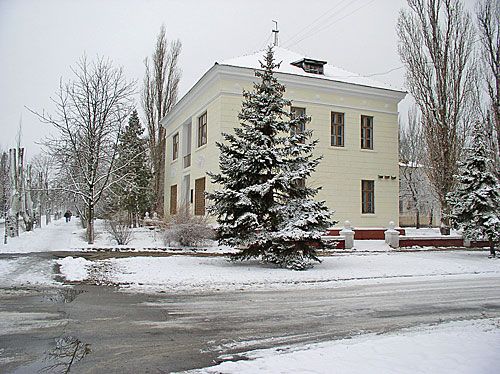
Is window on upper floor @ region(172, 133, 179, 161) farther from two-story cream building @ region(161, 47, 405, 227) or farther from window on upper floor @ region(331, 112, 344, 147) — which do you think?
window on upper floor @ region(331, 112, 344, 147)

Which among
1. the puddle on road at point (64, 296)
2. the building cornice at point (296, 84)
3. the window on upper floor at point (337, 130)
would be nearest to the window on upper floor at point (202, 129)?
the building cornice at point (296, 84)

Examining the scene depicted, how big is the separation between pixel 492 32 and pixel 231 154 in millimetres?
18157

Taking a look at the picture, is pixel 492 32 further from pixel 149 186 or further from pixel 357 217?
pixel 149 186

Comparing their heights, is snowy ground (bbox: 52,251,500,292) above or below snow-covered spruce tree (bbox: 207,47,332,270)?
below

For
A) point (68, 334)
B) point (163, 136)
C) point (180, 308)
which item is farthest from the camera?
point (163, 136)

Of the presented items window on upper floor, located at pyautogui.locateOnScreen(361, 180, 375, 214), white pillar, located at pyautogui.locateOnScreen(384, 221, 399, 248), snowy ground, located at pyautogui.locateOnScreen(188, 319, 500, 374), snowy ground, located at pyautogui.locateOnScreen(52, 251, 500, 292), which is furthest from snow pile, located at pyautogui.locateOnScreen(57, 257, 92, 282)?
window on upper floor, located at pyautogui.locateOnScreen(361, 180, 375, 214)

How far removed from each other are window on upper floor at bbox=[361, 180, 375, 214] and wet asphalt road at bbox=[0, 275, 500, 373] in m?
16.0

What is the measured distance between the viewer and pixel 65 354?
6090 millimetres

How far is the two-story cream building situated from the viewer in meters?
27.2

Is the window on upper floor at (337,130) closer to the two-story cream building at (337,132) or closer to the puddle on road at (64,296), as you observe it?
the two-story cream building at (337,132)

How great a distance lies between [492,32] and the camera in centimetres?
2558

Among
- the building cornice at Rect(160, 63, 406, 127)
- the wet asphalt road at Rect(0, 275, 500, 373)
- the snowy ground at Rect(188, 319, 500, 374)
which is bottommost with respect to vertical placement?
the wet asphalt road at Rect(0, 275, 500, 373)

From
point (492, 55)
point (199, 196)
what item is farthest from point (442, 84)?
point (199, 196)

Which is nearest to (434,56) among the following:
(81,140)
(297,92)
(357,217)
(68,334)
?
(297,92)
